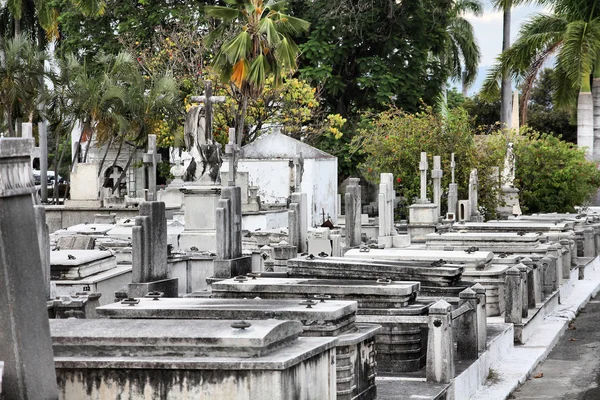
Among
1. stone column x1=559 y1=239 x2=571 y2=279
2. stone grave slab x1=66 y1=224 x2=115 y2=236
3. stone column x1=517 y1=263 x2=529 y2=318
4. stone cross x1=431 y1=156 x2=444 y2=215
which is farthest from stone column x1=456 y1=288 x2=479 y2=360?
stone cross x1=431 y1=156 x2=444 y2=215

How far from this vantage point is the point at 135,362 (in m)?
6.81

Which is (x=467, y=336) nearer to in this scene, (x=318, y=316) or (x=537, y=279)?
(x=318, y=316)

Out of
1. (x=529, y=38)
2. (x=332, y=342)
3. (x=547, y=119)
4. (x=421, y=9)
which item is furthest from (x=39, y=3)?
(x=332, y=342)

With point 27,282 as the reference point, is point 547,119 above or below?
above

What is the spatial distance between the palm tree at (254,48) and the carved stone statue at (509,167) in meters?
7.34

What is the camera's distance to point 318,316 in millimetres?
8570

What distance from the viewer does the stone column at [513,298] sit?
14.2m

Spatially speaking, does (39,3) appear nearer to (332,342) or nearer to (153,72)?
(153,72)

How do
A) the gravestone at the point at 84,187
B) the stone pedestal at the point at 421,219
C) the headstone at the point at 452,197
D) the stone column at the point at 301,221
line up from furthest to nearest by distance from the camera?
the gravestone at the point at 84,187 < the headstone at the point at 452,197 < the stone pedestal at the point at 421,219 < the stone column at the point at 301,221

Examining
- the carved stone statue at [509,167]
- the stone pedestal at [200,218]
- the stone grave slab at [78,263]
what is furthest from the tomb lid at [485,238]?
the carved stone statue at [509,167]

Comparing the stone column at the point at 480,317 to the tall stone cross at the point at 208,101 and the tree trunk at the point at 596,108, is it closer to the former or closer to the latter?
the tall stone cross at the point at 208,101

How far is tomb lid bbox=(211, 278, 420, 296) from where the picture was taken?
1052 cm

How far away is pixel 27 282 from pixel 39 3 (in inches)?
1524

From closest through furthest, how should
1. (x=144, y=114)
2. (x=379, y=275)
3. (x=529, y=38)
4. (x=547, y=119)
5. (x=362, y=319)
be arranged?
(x=362, y=319), (x=379, y=275), (x=144, y=114), (x=529, y=38), (x=547, y=119)
